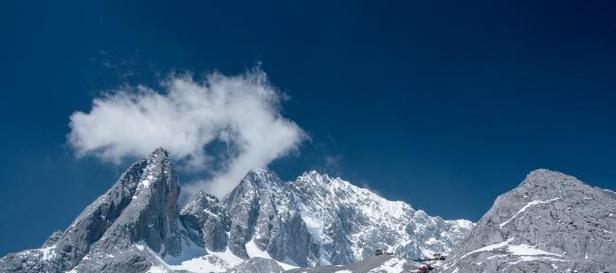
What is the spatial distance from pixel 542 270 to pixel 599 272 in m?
13.6

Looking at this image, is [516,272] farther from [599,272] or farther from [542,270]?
[599,272]

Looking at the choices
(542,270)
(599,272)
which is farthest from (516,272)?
(599,272)

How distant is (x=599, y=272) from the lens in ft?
633

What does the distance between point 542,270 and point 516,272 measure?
21.2 feet

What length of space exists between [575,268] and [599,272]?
5.69m

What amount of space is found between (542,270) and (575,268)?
7.99 m

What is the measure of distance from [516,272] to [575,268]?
14.4 metres

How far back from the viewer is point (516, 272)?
199m

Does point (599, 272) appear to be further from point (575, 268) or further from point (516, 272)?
point (516, 272)

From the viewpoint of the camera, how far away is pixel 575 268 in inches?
7692

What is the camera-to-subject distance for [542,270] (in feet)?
649

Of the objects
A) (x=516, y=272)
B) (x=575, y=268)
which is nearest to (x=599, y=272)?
(x=575, y=268)
